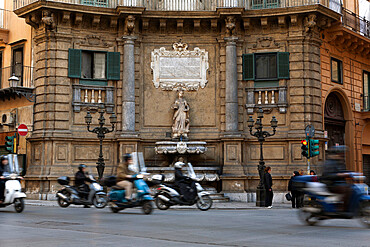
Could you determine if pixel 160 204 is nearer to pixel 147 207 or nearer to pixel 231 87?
pixel 147 207

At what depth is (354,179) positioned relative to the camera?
11.4m

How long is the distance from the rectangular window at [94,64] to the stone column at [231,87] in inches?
231

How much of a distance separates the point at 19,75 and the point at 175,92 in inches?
309

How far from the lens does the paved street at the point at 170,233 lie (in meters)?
8.73

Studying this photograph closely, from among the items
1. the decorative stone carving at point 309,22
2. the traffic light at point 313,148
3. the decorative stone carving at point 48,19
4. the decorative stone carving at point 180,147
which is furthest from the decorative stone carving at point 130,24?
the traffic light at point 313,148

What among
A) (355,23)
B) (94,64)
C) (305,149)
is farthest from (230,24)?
(355,23)

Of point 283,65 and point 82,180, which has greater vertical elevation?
point 283,65

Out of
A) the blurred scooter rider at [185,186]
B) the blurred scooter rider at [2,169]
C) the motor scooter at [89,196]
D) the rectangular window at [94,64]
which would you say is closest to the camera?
the blurred scooter rider at [2,169]

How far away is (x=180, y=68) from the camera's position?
83.7 feet

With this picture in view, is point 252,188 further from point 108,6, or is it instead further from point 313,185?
point 313,185

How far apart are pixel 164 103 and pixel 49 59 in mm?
5655

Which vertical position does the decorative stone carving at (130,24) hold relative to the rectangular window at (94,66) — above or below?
above

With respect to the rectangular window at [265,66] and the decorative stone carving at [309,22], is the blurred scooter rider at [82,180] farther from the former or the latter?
the decorative stone carving at [309,22]

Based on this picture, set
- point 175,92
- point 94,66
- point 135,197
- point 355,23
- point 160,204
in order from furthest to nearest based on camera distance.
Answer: point 355,23
point 175,92
point 94,66
point 160,204
point 135,197
